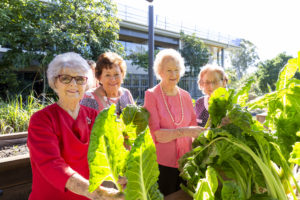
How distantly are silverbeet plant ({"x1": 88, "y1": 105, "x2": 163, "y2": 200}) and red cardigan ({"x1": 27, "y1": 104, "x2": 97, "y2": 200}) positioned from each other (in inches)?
12.5

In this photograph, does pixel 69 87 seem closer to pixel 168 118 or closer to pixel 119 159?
pixel 119 159

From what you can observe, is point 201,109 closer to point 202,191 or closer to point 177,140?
point 177,140

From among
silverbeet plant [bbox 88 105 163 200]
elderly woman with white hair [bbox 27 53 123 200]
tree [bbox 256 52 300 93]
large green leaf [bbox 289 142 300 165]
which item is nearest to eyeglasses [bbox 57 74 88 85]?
elderly woman with white hair [bbox 27 53 123 200]

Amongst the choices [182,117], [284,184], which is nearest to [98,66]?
[182,117]

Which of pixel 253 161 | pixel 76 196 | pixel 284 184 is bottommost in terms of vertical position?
pixel 76 196

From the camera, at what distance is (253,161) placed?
41.4 inches

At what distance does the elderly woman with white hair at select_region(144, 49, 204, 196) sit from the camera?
1950mm

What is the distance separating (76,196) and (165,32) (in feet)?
72.1

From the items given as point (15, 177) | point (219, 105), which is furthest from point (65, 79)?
point (15, 177)

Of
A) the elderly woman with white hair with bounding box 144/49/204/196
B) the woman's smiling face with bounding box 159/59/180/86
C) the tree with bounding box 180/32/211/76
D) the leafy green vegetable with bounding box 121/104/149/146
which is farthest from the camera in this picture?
the tree with bounding box 180/32/211/76

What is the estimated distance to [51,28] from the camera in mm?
9180

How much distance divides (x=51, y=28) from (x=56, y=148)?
950 cm

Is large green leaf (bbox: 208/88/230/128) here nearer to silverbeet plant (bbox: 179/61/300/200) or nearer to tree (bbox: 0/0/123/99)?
silverbeet plant (bbox: 179/61/300/200)

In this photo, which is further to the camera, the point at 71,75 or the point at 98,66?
the point at 98,66
